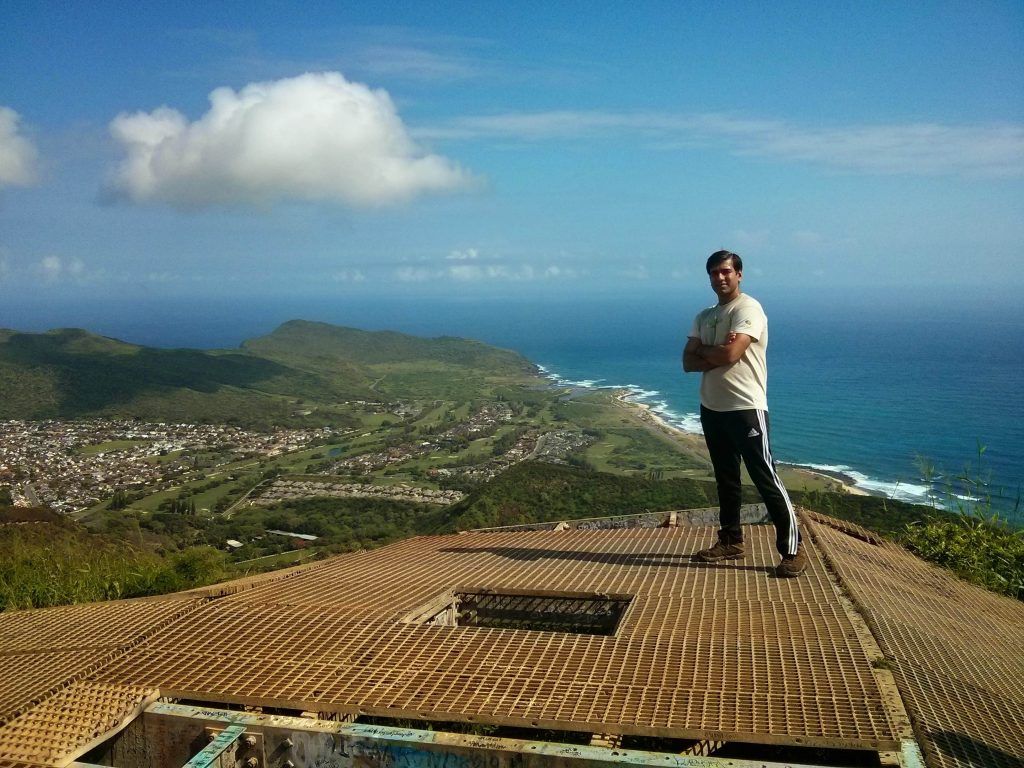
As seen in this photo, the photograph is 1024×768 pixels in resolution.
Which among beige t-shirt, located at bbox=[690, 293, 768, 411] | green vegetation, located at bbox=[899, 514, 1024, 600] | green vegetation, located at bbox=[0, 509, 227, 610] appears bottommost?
green vegetation, located at bbox=[0, 509, 227, 610]

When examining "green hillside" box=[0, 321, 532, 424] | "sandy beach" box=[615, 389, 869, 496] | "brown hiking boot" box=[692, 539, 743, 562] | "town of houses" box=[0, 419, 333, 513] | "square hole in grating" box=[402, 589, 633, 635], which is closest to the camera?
"square hole in grating" box=[402, 589, 633, 635]

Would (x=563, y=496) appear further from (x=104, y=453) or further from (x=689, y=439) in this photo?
(x=104, y=453)

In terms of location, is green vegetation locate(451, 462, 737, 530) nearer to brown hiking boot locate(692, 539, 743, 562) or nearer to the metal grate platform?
brown hiking boot locate(692, 539, 743, 562)

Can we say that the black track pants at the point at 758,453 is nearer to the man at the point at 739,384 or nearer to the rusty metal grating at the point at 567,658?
the man at the point at 739,384

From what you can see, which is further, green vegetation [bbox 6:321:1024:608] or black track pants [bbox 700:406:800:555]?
green vegetation [bbox 6:321:1024:608]

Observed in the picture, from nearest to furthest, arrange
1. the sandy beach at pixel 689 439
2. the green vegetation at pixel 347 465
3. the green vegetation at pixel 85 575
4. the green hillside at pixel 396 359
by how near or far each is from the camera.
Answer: the green vegetation at pixel 85 575
the green vegetation at pixel 347 465
the sandy beach at pixel 689 439
the green hillside at pixel 396 359

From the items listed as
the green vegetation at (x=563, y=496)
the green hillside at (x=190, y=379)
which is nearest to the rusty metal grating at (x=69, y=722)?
the green vegetation at (x=563, y=496)

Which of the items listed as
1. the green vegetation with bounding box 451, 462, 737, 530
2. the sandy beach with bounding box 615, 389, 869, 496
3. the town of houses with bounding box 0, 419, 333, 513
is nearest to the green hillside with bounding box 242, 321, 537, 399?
the sandy beach with bounding box 615, 389, 869, 496
